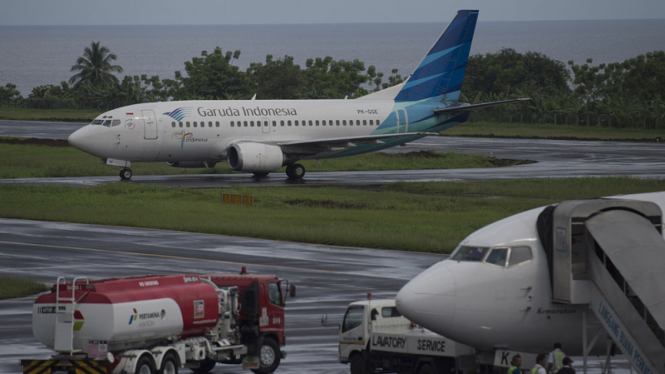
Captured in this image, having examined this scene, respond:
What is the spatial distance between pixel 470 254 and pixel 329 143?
4612cm

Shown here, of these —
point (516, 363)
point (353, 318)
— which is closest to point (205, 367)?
point (353, 318)

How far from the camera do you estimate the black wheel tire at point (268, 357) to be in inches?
899

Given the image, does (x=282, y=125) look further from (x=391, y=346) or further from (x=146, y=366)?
(x=146, y=366)

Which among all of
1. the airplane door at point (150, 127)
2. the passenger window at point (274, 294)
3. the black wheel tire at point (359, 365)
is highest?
the airplane door at point (150, 127)

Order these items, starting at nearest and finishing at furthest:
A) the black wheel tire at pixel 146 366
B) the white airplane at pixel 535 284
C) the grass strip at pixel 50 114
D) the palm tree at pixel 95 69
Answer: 1. the white airplane at pixel 535 284
2. the black wheel tire at pixel 146 366
3. the grass strip at pixel 50 114
4. the palm tree at pixel 95 69

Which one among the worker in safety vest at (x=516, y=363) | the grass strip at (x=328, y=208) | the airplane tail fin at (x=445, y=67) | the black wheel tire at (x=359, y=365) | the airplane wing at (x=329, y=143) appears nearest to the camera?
the worker in safety vest at (x=516, y=363)

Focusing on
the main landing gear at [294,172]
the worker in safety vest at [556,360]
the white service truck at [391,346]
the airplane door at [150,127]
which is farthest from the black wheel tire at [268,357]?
the main landing gear at [294,172]

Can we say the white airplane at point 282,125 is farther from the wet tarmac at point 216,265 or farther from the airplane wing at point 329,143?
the wet tarmac at point 216,265

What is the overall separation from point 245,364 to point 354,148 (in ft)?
148

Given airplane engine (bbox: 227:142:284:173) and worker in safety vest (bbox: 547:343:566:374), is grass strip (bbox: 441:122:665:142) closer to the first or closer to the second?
airplane engine (bbox: 227:142:284:173)

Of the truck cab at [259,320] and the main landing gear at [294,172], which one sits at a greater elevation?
the main landing gear at [294,172]

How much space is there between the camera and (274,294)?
24125 mm

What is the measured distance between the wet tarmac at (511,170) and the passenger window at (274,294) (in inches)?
1525

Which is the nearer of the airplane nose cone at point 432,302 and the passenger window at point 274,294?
the airplane nose cone at point 432,302
